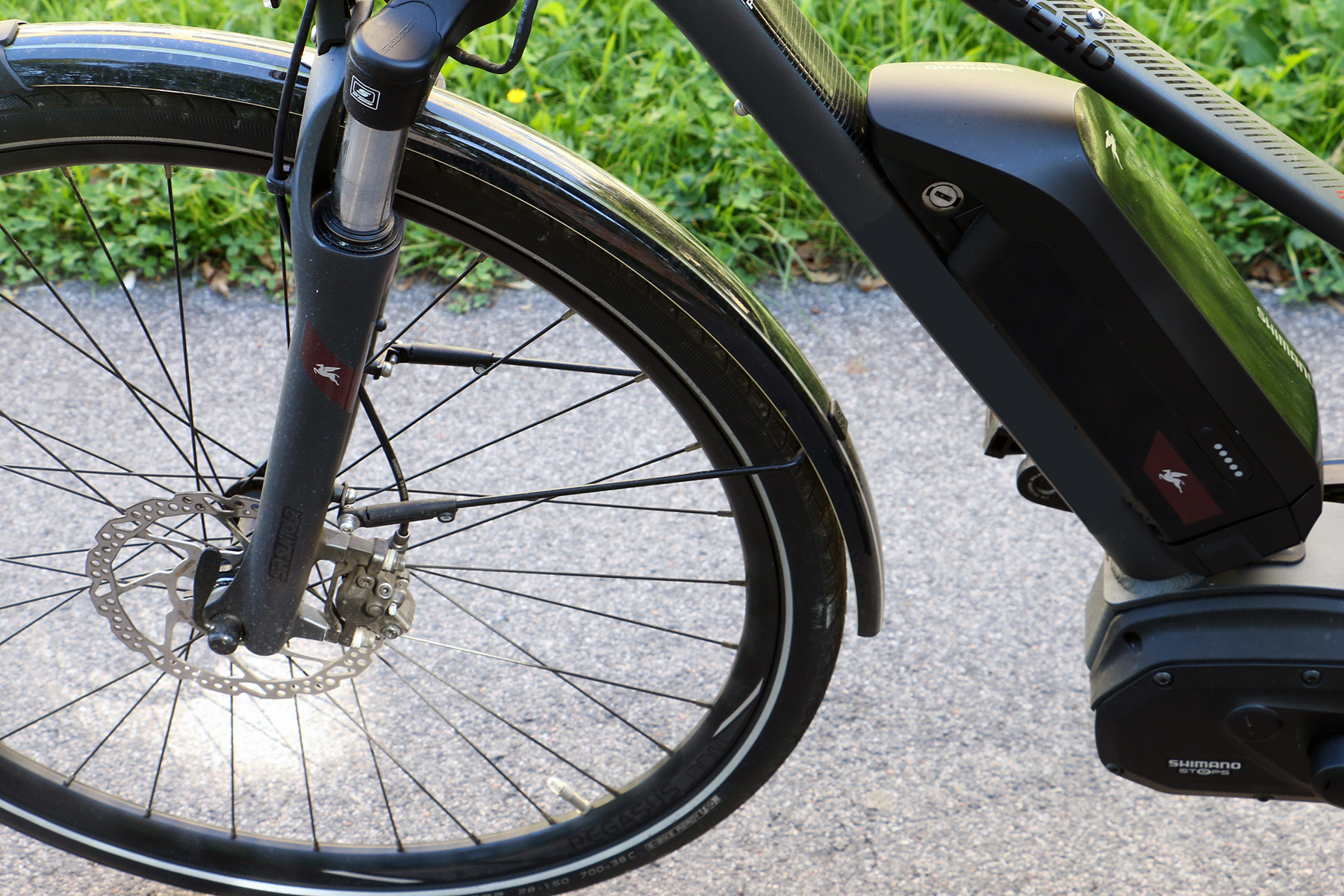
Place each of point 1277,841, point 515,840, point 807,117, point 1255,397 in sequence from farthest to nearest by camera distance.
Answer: point 1277,841, point 515,840, point 1255,397, point 807,117

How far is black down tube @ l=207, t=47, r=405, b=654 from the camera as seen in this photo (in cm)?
95

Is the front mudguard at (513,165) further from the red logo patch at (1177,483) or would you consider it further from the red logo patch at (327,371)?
the red logo patch at (1177,483)

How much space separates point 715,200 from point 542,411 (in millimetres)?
776

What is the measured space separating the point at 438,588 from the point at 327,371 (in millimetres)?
1006

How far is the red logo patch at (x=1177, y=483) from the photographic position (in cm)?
112

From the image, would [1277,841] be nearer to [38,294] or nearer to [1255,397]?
[1255,397]

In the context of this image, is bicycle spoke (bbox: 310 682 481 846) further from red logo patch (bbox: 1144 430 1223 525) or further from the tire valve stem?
red logo patch (bbox: 1144 430 1223 525)

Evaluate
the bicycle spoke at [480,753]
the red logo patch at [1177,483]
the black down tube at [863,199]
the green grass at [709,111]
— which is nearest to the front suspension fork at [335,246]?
the black down tube at [863,199]

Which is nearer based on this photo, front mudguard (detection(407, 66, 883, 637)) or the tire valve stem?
front mudguard (detection(407, 66, 883, 637))

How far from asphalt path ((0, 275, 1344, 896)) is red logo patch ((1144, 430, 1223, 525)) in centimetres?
71

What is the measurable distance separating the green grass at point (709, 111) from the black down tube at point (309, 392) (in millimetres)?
1510

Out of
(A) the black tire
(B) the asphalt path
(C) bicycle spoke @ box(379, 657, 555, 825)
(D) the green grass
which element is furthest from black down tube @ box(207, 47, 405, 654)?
(D) the green grass

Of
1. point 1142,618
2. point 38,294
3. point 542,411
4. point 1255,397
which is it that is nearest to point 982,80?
point 1255,397

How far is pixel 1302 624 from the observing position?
46.5 inches
